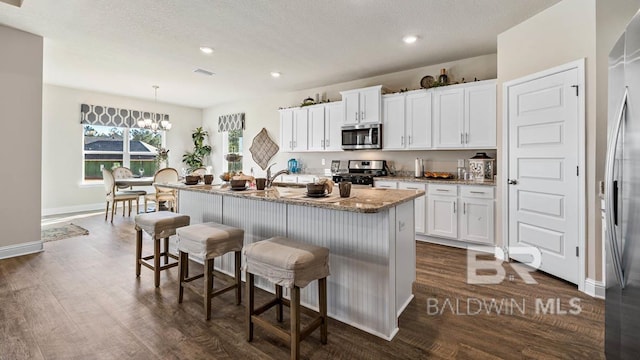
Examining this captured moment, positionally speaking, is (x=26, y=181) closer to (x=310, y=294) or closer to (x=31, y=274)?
(x=31, y=274)

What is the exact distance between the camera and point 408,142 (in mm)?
4566

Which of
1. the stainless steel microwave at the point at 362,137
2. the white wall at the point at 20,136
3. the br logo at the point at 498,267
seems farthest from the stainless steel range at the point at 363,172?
the white wall at the point at 20,136

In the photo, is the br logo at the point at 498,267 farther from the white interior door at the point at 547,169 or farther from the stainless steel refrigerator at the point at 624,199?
the stainless steel refrigerator at the point at 624,199

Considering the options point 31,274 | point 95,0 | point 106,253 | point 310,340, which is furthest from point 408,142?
point 31,274

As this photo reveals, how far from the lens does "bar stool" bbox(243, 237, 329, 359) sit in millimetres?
1679

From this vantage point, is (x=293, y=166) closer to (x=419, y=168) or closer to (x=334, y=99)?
(x=334, y=99)

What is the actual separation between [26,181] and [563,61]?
237 inches

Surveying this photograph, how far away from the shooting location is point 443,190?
13.2 feet

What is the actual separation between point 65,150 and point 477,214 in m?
7.81

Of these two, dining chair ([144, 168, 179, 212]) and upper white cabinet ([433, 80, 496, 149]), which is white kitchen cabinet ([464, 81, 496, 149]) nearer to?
upper white cabinet ([433, 80, 496, 149])

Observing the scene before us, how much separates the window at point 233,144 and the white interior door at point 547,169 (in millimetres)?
6061

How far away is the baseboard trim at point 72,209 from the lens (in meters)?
6.02

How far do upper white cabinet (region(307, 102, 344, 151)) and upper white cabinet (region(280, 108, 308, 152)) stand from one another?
0.51 ft

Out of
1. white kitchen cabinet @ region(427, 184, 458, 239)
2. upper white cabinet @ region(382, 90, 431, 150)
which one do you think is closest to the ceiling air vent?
upper white cabinet @ region(382, 90, 431, 150)
